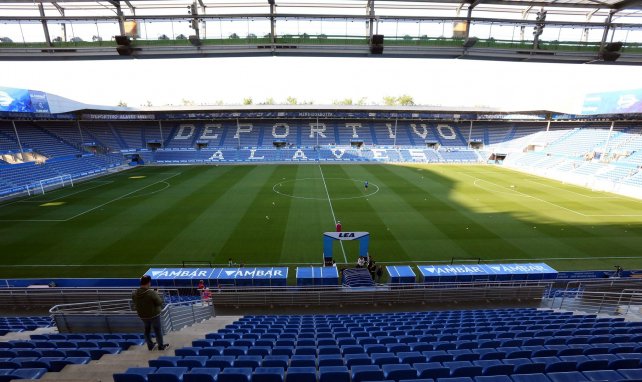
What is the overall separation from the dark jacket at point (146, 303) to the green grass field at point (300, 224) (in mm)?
11161

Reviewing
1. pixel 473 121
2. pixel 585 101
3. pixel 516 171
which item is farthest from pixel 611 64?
pixel 473 121

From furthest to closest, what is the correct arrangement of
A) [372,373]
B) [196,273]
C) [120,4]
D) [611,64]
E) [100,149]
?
1. [100,149]
2. [196,273]
3. [611,64]
4. [120,4]
5. [372,373]

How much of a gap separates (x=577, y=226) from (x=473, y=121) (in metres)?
Result: 46.6

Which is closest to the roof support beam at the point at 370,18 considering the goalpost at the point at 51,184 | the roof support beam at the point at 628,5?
the roof support beam at the point at 628,5

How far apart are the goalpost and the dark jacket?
36853 mm

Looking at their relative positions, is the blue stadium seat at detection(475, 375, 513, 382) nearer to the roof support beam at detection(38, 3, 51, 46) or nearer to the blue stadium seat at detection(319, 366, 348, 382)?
the blue stadium seat at detection(319, 366, 348, 382)

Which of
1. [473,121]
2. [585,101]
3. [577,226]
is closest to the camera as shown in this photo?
[577,226]

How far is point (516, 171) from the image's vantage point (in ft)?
155

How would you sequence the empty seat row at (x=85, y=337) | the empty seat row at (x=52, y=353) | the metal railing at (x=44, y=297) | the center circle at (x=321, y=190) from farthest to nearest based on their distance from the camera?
the center circle at (x=321, y=190) → the metal railing at (x=44, y=297) → the empty seat row at (x=85, y=337) → the empty seat row at (x=52, y=353)

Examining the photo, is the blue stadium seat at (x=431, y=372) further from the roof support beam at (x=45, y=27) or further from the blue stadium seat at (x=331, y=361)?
the roof support beam at (x=45, y=27)

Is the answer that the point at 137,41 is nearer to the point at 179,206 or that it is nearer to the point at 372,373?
the point at 372,373

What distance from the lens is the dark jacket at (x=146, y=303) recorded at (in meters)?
5.75

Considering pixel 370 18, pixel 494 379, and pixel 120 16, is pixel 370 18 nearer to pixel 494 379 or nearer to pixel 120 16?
pixel 120 16

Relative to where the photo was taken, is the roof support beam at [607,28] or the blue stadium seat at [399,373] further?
the roof support beam at [607,28]
